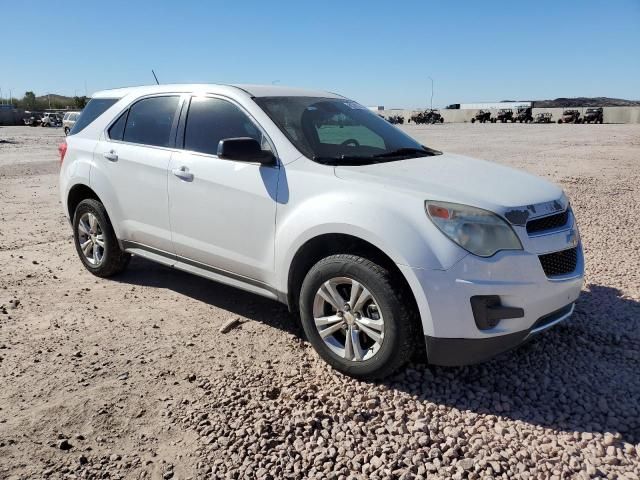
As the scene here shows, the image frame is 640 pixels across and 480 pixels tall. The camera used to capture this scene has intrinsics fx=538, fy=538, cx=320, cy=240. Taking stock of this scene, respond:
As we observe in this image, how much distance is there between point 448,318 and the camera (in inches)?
115

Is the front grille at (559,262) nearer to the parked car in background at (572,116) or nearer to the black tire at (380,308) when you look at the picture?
the black tire at (380,308)

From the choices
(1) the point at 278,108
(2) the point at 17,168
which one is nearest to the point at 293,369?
(1) the point at 278,108

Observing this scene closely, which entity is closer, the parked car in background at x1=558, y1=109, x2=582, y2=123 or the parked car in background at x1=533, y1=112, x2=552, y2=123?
the parked car in background at x1=558, y1=109, x2=582, y2=123

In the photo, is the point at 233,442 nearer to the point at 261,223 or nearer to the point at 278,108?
the point at 261,223

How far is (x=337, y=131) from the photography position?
4.27m

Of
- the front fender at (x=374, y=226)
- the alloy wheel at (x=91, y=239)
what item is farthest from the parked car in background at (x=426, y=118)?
the front fender at (x=374, y=226)

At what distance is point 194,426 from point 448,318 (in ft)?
4.90

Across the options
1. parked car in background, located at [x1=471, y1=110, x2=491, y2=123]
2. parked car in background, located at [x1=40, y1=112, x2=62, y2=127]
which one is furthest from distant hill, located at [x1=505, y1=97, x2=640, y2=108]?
parked car in background, located at [x1=40, y1=112, x2=62, y2=127]

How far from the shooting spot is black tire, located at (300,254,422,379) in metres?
3.05

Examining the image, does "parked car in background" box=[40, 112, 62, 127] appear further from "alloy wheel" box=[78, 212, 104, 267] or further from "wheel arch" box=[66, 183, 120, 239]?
"alloy wheel" box=[78, 212, 104, 267]

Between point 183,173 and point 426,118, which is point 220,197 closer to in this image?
point 183,173

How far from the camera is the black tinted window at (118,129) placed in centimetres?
490

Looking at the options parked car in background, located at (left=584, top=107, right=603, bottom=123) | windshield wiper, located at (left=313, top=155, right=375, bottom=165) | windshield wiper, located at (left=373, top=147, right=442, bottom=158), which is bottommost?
windshield wiper, located at (left=313, top=155, right=375, bottom=165)

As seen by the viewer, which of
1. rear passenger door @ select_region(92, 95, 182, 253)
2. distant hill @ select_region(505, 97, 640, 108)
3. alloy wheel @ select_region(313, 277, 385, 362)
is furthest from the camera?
distant hill @ select_region(505, 97, 640, 108)
